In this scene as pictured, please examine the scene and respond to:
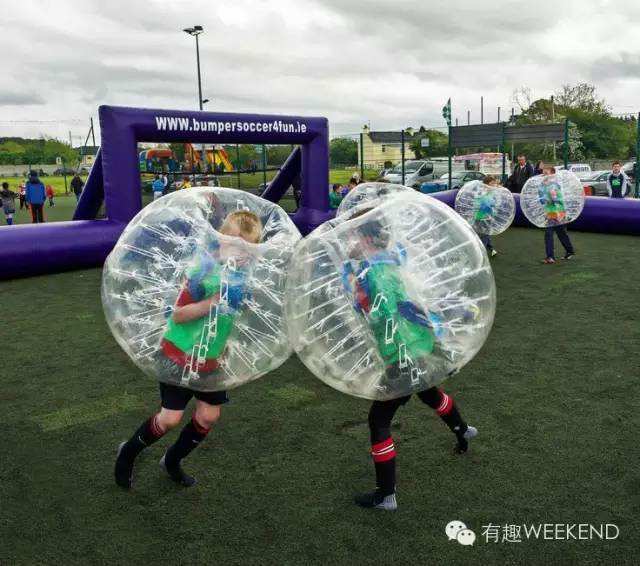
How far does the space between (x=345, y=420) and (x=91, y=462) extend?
173 cm

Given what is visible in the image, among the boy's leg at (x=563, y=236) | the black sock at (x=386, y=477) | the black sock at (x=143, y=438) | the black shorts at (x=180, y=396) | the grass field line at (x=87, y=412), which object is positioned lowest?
the grass field line at (x=87, y=412)

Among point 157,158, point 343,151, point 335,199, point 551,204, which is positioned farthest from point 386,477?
point 343,151

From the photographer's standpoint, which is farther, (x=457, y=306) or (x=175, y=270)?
(x=175, y=270)

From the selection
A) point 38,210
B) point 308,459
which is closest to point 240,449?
point 308,459

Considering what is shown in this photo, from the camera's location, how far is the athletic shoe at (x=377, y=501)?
3279 mm

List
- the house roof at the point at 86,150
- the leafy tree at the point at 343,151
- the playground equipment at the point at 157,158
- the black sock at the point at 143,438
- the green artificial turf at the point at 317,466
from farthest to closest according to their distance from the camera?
the house roof at the point at 86,150
the leafy tree at the point at 343,151
the playground equipment at the point at 157,158
the black sock at the point at 143,438
the green artificial turf at the point at 317,466

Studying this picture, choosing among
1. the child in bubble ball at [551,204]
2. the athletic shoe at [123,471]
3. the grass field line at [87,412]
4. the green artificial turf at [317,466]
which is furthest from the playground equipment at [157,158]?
the athletic shoe at [123,471]

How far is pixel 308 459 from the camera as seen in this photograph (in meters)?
3.86

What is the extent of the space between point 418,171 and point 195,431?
24363mm

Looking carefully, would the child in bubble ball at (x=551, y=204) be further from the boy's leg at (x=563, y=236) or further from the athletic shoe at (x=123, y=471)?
the athletic shoe at (x=123, y=471)

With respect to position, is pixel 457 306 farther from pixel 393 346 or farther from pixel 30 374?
pixel 30 374

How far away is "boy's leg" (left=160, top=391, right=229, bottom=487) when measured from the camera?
11.0 feet

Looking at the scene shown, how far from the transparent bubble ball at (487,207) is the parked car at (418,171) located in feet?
49.8

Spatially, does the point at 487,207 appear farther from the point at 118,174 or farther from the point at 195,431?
the point at 195,431
